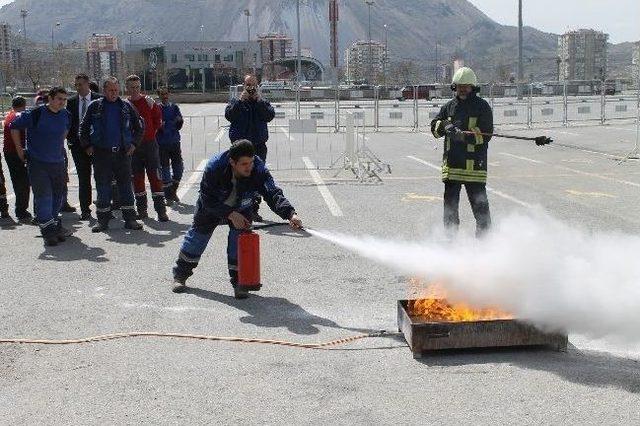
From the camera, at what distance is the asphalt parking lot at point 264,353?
14.4ft

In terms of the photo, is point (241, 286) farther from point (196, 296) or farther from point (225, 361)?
point (225, 361)

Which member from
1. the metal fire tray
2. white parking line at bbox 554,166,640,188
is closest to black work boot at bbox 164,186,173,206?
the metal fire tray

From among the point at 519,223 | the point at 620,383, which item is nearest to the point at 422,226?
the point at 519,223

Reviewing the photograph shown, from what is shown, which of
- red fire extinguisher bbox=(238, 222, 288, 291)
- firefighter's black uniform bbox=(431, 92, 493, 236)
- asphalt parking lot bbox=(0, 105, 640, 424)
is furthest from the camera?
firefighter's black uniform bbox=(431, 92, 493, 236)

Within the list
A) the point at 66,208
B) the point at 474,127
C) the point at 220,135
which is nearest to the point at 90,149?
the point at 66,208

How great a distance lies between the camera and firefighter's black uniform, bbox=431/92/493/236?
7.55 meters

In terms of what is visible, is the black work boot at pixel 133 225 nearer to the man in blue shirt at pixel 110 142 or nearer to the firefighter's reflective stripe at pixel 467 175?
the man in blue shirt at pixel 110 142

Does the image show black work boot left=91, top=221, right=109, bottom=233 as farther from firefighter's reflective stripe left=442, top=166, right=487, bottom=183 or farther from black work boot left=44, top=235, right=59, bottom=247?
firefighter's reflective stripe left=442, top=166, right=487, bottom=183

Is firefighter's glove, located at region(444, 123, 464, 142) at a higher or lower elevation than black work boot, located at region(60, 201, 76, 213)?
higher

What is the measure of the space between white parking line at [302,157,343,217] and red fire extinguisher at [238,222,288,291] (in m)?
4.66

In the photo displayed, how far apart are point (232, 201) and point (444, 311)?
2221mm

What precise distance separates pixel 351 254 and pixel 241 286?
6.95ft

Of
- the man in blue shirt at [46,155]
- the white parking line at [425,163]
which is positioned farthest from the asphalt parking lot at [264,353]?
the white parking line at [425,163]

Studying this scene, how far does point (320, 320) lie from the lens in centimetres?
622
